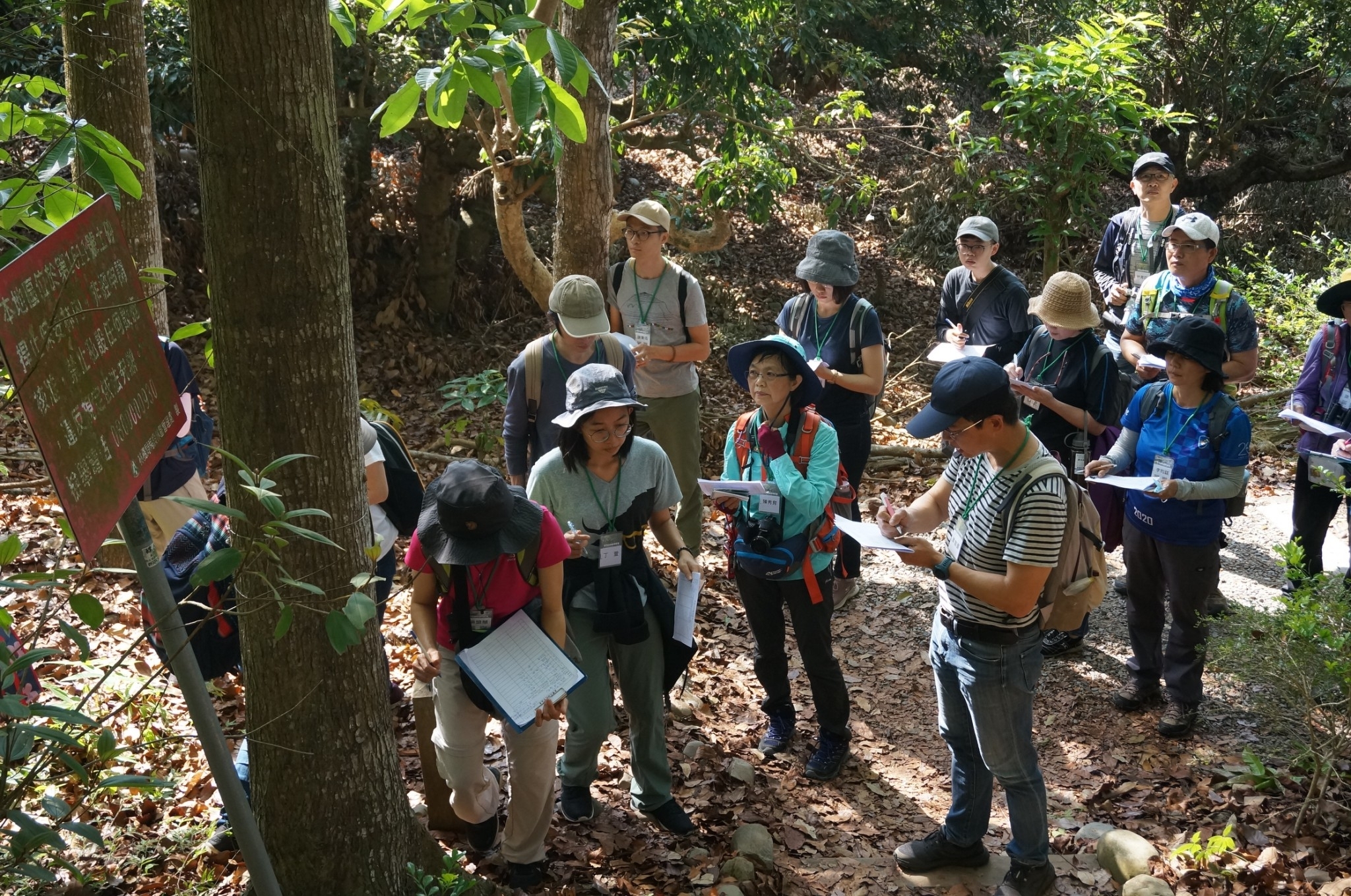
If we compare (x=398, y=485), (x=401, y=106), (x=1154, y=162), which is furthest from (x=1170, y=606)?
(x=401, y=106)

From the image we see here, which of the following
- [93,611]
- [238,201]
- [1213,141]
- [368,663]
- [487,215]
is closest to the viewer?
[93,611]

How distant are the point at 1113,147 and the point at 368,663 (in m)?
8.59

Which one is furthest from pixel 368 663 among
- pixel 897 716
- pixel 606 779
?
pixel 897 716

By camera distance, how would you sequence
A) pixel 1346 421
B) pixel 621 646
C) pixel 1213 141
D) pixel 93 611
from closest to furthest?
pixel 93 611 < pixel 621 646 < pixel 1346 421 < pixel 1213 141

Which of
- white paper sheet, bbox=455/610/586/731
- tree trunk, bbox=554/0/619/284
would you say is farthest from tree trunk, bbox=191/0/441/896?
tree trunk, bbox=554/0/619/284

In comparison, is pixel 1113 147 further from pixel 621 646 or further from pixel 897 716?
pixel 621 646

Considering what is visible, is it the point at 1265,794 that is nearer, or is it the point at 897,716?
the point at 1265,794

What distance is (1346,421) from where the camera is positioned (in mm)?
5730

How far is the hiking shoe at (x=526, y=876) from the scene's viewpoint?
4.09 m

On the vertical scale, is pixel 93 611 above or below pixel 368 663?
above

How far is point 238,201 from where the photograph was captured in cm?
288

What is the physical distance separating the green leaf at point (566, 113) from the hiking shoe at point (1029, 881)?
10.4ft

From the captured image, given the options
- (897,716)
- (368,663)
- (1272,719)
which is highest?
(368,663)

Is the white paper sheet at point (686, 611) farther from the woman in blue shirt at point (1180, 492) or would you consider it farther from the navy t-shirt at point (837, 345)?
the woman in blue shirt at point (1180, 492)
